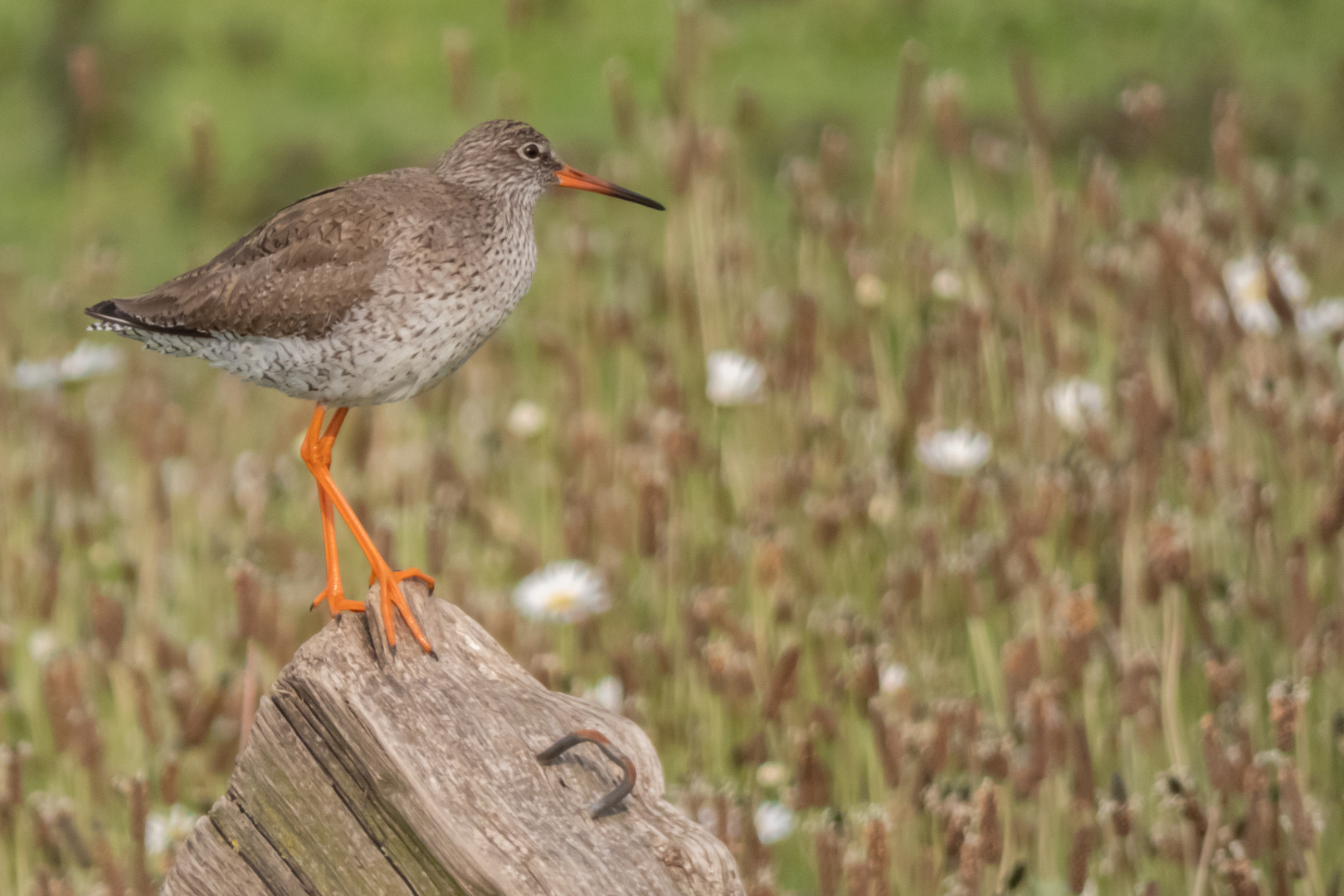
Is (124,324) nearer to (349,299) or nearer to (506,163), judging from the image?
(349,299)

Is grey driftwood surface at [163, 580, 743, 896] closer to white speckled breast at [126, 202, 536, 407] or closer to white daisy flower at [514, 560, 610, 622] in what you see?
white speckled breast at [126, 202, 536, 407]

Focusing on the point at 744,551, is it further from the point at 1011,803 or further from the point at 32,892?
the point at 32,892

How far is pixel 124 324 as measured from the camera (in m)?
2.05

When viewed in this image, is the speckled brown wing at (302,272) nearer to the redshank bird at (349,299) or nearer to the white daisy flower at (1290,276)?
the redshank bird at (349,299)

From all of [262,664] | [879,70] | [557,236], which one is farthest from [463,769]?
[879,70]

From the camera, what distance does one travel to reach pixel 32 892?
2158mm

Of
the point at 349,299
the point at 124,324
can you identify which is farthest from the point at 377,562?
the point at 124,324

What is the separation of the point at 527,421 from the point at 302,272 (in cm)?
206

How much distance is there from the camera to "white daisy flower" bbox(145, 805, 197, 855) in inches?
98.7

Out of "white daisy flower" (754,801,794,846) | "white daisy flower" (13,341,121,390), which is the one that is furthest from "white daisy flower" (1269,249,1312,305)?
"white daisy flower" (13,341,121,390)

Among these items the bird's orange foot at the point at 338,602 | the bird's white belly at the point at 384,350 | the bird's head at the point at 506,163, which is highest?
the bird's head at the point at 506,163

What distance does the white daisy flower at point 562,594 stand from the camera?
311cm

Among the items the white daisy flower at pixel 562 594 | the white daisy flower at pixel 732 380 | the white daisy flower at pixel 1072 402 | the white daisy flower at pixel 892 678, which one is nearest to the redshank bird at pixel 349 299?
the white daisy flower at pixel 562 594

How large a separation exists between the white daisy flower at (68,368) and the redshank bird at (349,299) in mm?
1337
